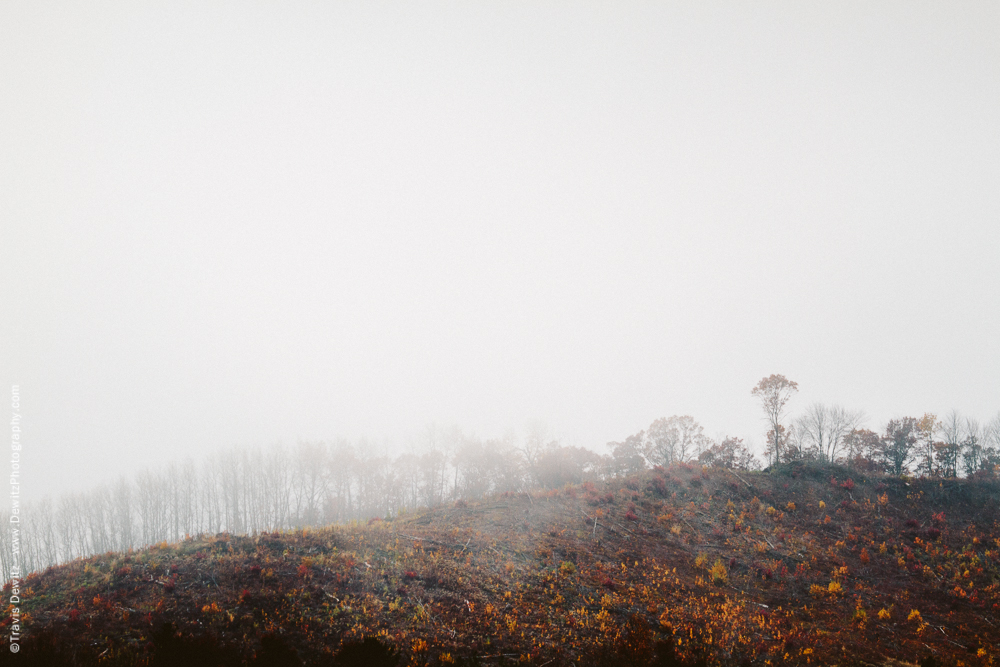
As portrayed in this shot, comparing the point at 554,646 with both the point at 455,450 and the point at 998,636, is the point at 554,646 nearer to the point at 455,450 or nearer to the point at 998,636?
the point at 998,636

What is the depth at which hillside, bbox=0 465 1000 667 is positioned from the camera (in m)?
13.3

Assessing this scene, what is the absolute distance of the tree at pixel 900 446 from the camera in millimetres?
40344

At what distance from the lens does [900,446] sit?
133 ft

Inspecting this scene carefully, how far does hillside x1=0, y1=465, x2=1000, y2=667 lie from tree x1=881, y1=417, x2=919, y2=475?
1305 cm

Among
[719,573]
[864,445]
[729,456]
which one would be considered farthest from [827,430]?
[719,573]

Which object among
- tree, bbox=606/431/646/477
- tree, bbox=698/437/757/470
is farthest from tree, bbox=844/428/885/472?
tree, bbox=606/431/646/477

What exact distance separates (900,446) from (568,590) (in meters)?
43.8

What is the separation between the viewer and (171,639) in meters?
12.5

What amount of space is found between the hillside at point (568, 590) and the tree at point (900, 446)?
42.8ft

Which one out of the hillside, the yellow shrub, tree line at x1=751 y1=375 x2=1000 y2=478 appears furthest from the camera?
tree line at x1=751 y1=375 x2=1000 y2=478

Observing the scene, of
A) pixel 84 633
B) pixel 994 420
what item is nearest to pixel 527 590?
pixel 84 633

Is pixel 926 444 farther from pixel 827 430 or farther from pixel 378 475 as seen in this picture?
pixel 378 475

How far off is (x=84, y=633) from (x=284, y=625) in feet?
18.9

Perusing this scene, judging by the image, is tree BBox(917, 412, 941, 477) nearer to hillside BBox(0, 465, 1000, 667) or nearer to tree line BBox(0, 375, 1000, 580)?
tree line BBox(0, 375, 1000, 580)
